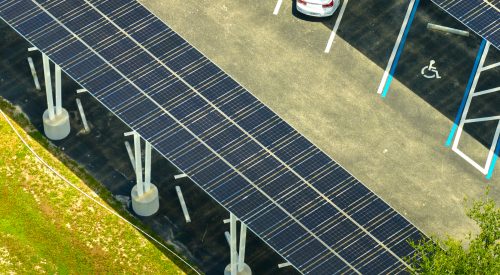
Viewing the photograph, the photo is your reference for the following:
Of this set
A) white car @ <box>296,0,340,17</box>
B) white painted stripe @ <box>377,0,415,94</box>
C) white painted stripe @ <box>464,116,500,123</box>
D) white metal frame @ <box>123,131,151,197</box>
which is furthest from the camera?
white car @ <box>296,0,340,17</box>

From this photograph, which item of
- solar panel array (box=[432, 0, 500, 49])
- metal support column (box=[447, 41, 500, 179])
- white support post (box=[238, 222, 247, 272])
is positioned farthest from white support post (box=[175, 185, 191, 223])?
solar panel array (box=[432, 0, 500, 49])

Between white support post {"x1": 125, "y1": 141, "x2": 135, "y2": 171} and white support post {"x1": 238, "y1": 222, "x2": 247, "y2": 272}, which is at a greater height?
white support post {"x1": 238, "y1": 222, "x2": 247, "y2": 272}

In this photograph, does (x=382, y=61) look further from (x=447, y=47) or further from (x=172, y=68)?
(x=172, y=68)

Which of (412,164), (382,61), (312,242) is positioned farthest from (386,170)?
(312,242)

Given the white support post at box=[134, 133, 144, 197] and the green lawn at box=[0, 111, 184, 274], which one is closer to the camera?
the white support post at box=[134, 133, 144, 197]

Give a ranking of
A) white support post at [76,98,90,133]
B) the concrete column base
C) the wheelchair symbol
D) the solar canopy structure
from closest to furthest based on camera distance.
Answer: the solar canopy structure, the concrete column base, white support post at [76,98,90,133], the wheelchair symbol

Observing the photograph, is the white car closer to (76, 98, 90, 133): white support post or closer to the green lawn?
(76, 98, 90, 133): white support post

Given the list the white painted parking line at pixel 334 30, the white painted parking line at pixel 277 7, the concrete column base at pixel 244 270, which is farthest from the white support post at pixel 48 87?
the white painted parking line at pixel 334 30

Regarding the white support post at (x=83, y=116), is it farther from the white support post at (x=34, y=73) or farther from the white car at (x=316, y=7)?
the white car at (x=316, y=7)
